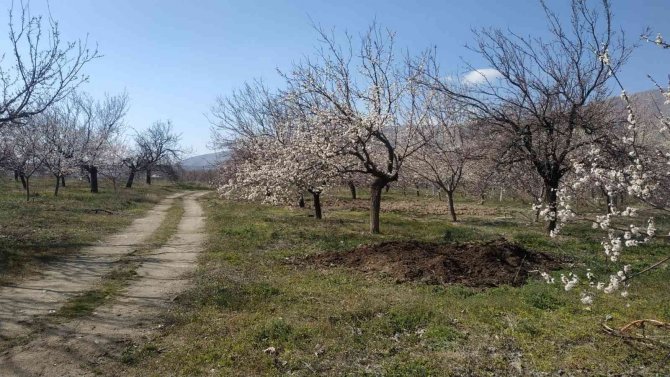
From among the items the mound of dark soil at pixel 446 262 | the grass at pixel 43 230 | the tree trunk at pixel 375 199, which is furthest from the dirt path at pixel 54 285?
the tree trunk at pixel 375 199

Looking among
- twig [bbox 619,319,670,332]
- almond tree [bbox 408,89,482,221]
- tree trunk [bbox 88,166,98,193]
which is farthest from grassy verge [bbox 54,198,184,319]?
tree trunk [bbox 88,166,98,193]

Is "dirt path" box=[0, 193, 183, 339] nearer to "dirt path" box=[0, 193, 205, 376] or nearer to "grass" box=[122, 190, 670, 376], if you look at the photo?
"dirt path" box=[0, 193, 205, 376]

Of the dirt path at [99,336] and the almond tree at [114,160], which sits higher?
the almond tree at [114,160]

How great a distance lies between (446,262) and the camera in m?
12.0

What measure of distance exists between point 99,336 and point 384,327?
446 cm

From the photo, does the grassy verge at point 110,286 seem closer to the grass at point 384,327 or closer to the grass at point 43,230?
the grass at point 384,327

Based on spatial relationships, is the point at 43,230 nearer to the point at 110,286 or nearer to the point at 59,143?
the point at 110,286

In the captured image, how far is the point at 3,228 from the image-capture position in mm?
17750

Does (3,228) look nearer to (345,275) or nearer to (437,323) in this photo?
(345,275)

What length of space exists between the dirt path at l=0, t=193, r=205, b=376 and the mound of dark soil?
15.3 ft

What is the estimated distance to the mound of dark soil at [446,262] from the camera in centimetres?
1112

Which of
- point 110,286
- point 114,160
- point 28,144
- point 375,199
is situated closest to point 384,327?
point 110,286

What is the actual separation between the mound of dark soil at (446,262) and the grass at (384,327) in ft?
2.01

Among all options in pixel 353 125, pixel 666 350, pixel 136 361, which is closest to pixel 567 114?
pixel 353 125
